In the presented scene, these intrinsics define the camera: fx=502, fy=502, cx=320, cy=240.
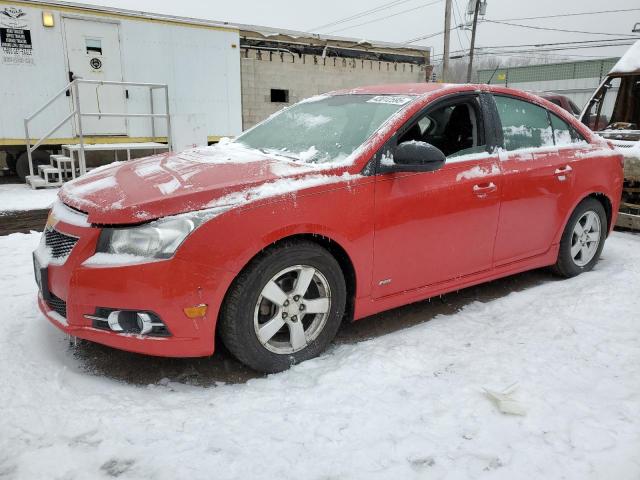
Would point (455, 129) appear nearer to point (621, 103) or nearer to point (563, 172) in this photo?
point (563, 172)

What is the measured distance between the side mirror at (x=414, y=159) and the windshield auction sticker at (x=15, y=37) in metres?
8.84

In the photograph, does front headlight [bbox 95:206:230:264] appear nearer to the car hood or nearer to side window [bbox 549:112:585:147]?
the car hood

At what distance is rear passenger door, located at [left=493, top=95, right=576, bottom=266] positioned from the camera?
3633mm

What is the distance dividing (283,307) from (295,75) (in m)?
12.6

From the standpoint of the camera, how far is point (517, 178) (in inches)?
143

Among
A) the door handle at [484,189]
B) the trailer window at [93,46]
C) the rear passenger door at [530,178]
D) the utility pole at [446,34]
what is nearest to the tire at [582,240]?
the rear passenger door at [530,178]

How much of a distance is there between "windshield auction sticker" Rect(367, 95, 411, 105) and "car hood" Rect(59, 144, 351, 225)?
80cm

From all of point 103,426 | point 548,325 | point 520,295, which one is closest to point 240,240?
point 103,426

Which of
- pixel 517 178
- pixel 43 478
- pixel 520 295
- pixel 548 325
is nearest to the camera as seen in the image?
pixel 43 478

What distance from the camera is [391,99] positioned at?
11.3 ft

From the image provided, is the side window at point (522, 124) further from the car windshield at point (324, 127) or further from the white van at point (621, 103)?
the white van at point (621, 103)

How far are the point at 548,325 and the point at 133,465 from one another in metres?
2.67

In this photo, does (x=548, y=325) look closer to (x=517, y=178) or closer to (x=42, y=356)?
(x=517, y=178)

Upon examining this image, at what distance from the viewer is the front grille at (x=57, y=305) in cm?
263
